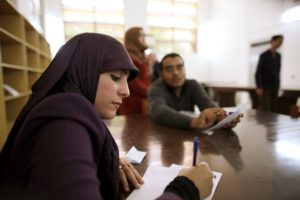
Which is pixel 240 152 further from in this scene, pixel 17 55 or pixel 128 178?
pixel 17 55

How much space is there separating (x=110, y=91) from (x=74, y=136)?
0.18 m

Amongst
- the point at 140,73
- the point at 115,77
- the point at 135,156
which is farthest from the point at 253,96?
the point at 115,77

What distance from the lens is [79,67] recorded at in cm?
50

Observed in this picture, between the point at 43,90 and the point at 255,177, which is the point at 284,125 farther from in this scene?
the point at 43,90

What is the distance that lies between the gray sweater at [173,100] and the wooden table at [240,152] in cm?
8

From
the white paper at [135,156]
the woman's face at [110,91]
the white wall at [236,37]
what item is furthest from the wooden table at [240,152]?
the white wall at [236,37]

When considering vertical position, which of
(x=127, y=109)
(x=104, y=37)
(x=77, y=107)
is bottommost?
(x=127, y=109)

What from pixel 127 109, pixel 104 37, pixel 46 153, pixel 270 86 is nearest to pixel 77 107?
pixel 46 153

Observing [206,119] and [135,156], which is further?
[206,119]

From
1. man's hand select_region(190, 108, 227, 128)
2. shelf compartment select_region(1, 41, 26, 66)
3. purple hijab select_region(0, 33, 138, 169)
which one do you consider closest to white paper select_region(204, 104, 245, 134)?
man's hand select_region(190, 108, 227, 128)

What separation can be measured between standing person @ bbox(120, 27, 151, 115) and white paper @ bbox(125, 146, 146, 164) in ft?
2.63

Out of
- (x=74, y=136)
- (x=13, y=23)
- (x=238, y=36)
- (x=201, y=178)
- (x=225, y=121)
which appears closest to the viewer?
(x=74, y=136)

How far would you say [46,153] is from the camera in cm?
34

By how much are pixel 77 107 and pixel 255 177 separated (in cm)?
50
